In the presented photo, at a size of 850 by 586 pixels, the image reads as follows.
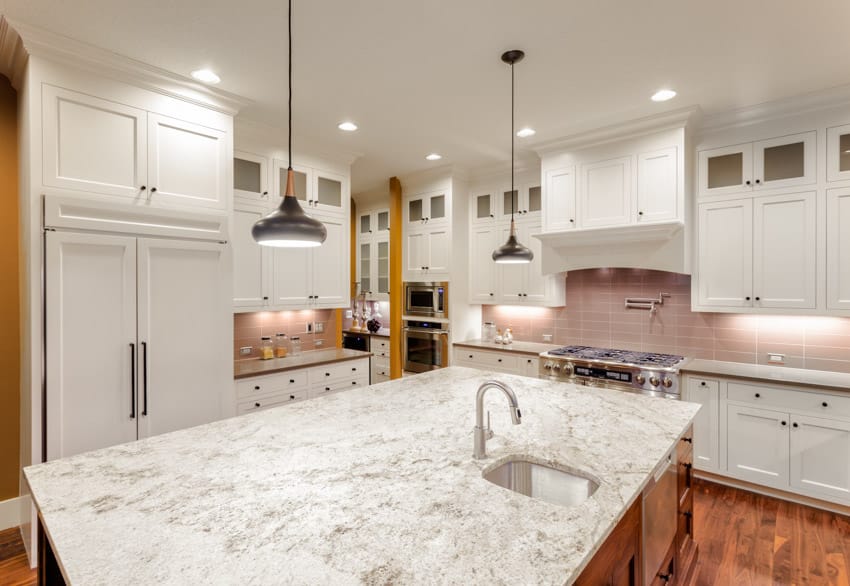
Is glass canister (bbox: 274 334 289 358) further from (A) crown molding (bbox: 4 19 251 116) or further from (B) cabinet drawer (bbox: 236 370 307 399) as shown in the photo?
(A) crown molding (bbox: 4 19 251 116)

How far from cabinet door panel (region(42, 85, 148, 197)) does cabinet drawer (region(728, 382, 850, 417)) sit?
4.13 m

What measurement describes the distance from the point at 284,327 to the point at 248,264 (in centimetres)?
78

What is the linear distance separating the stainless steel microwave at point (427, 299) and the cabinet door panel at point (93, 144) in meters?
2.91

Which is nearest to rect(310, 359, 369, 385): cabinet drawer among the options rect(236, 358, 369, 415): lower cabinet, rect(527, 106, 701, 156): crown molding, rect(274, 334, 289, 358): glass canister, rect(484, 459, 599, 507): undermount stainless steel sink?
rect(236, 358, 369, 415): lower cabinet

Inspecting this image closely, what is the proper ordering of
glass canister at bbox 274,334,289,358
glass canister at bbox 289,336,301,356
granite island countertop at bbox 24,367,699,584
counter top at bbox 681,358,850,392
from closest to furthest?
granite island countertop at bbox 24,367,699,584 < counter top at bbox 681,358,850,392 < glass canister at bbox 274,334,289,358 < glass canister at bbox 289,336,301,356

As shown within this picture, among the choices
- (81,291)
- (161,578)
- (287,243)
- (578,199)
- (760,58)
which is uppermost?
(760,58)

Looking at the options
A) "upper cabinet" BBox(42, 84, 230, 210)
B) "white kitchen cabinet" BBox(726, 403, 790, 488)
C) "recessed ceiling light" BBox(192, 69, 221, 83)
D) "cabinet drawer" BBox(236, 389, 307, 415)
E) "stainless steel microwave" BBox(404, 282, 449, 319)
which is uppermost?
"recessed ceiling light" BBox(192, 69, 221, 83)

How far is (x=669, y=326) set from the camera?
12.3 ft

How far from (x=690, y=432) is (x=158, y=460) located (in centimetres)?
236

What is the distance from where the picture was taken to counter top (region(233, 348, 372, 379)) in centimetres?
327

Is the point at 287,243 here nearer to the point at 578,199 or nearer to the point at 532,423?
the point at 532,423

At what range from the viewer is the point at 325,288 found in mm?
3967

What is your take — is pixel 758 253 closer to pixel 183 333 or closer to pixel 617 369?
pixel 617 369

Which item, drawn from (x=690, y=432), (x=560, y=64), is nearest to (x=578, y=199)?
(x=560, y=64)
